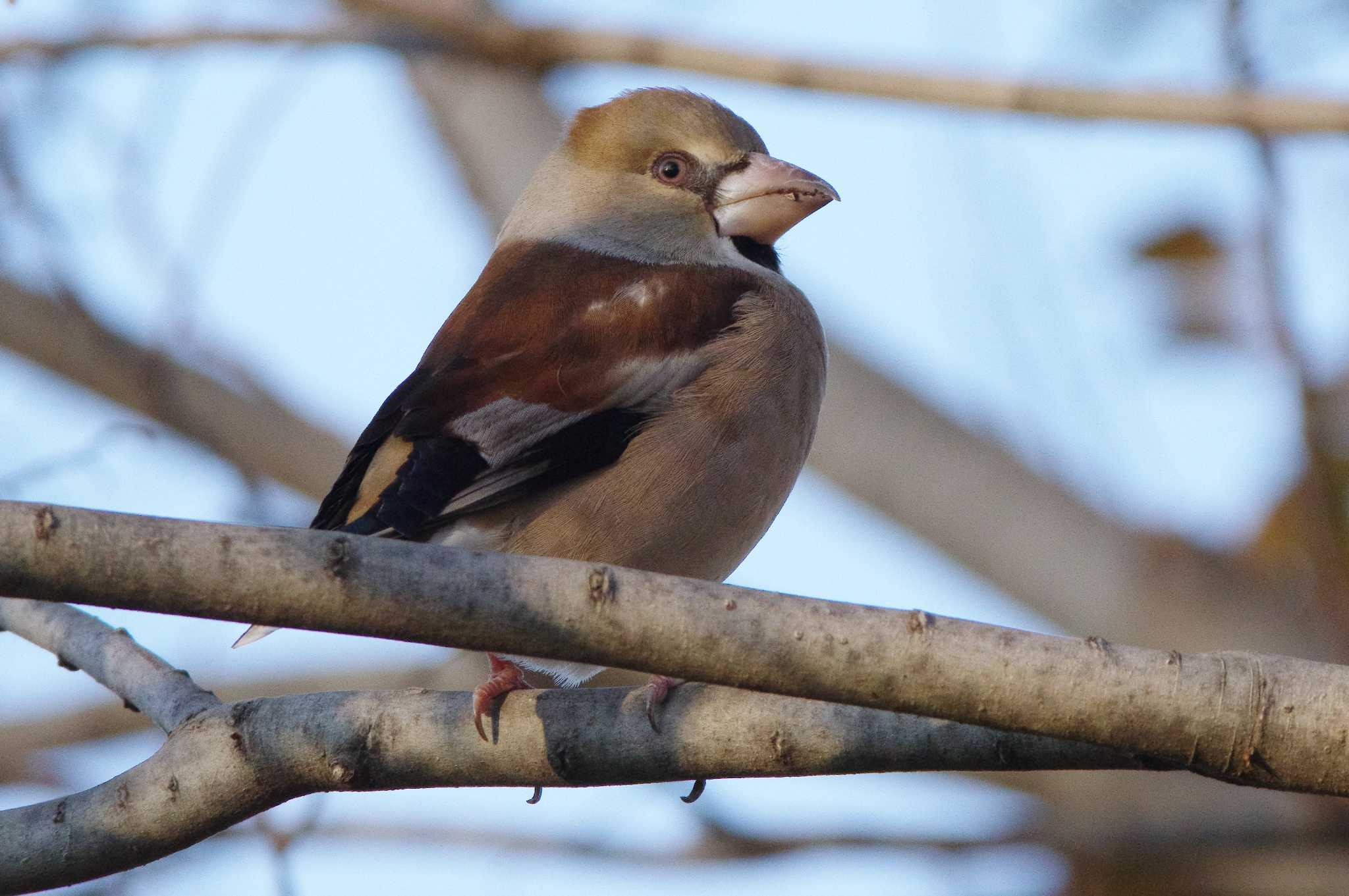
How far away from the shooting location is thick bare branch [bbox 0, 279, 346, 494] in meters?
8.06

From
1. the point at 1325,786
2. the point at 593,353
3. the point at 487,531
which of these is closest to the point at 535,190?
the point at 593,353

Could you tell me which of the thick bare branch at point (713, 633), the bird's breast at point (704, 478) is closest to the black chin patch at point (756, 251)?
the bird's breast at point (704, 478)

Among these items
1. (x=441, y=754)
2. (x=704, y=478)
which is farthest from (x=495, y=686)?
(x=704, y=478)

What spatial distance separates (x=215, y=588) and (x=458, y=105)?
690 centimetres

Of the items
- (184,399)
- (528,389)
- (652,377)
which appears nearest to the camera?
(528,389)

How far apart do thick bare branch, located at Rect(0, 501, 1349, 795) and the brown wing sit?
3.93 feet

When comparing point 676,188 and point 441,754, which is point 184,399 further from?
point 441,754

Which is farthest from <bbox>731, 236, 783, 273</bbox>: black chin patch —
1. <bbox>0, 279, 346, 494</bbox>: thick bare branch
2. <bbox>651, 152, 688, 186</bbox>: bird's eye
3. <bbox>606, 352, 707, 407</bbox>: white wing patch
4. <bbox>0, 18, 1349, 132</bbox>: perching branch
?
<bbox>0, 279, 346, 494</bbox>: thick bare branch

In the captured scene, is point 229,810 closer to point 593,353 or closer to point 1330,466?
point 593,353

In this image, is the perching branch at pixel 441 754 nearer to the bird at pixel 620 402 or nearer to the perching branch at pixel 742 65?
the bird at pixel 620 402

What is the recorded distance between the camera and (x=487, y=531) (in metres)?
4.05

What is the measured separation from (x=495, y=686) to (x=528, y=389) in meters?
1.03

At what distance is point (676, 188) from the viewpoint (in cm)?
529

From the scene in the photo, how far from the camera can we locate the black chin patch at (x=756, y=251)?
5.29 meters
